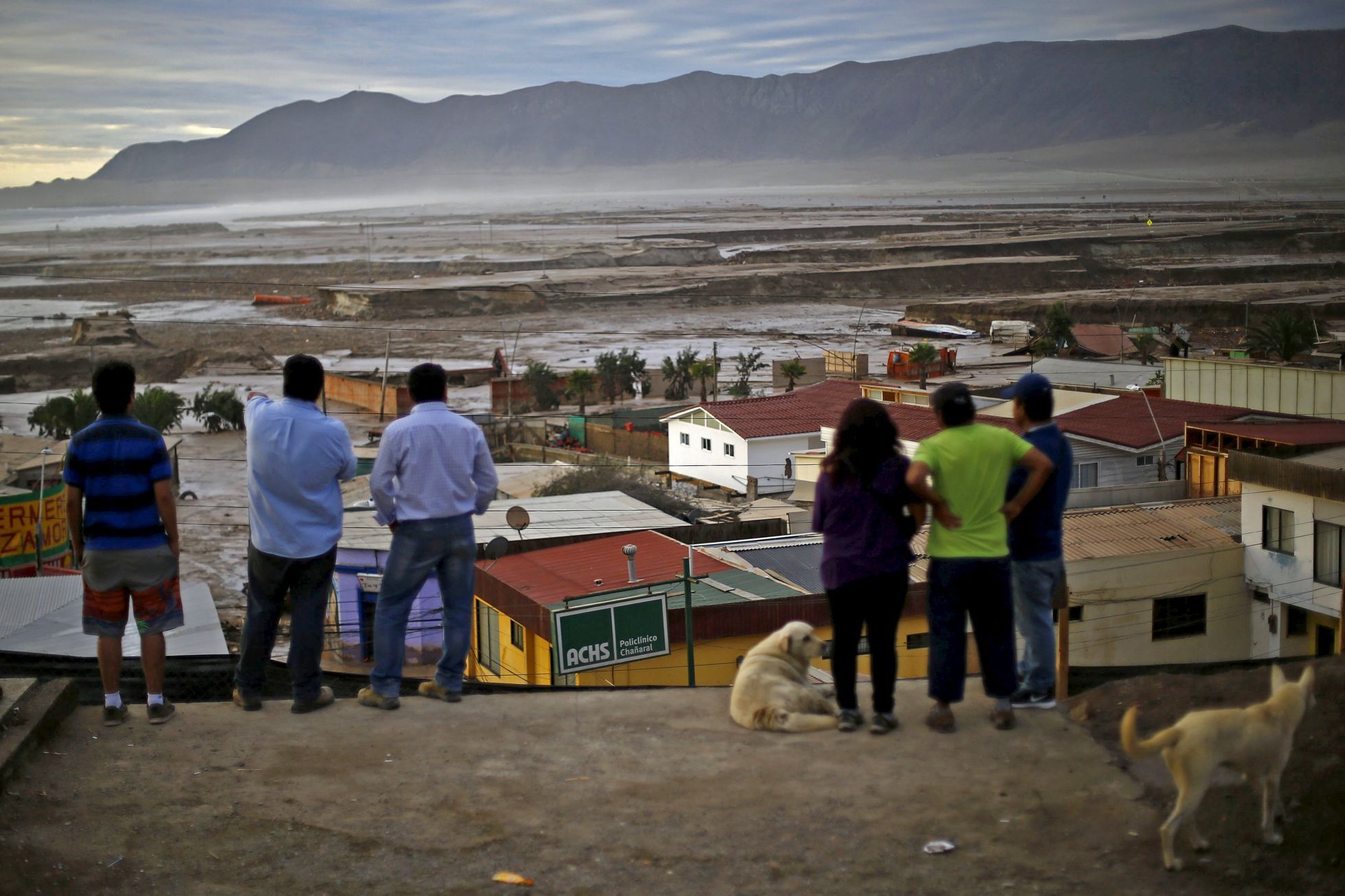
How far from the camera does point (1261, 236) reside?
114 m

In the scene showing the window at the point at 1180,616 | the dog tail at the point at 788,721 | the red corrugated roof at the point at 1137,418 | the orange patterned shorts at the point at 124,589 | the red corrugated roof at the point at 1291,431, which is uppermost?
the orange patterned shorts at the point at 124,589

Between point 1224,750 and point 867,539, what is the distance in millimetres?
1614

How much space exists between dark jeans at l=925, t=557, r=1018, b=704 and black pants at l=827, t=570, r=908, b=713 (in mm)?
167

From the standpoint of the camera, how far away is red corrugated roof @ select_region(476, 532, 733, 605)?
15.9m

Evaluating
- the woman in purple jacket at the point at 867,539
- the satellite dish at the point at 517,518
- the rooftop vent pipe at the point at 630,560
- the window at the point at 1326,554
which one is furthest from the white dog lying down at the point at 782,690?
the window at the point at 1326,554

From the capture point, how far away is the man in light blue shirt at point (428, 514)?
19.3 feet

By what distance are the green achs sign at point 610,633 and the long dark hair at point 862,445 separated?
3.65 m

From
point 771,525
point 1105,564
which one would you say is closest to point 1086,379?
point 771,525

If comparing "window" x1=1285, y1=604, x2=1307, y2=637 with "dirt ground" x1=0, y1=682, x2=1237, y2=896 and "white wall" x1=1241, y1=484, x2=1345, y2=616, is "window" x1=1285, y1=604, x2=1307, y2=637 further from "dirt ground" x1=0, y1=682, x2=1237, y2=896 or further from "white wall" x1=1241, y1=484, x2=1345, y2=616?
"dirt ground" x1=0, y1=682, x2=1237, y2=896

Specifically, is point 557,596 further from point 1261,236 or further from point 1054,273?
point 1261,236

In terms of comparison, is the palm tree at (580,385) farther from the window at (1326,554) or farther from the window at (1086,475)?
the window at (1326,554)

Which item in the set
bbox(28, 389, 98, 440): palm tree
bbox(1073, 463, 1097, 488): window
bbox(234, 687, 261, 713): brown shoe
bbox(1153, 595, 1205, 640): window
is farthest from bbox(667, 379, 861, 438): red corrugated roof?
bbox(234, 687, 261, 713): brown shoe

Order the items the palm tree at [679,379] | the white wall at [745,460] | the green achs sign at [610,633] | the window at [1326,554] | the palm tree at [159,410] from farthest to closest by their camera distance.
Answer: the palm tree at [679,379]
the palm tree at [159,410]
the white wall at [745,460]
the window at [1326,554]
the green achs sign at [610,633]

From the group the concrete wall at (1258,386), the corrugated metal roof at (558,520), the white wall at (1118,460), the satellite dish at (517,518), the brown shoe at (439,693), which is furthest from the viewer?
the concrete wall at (1258,386)
